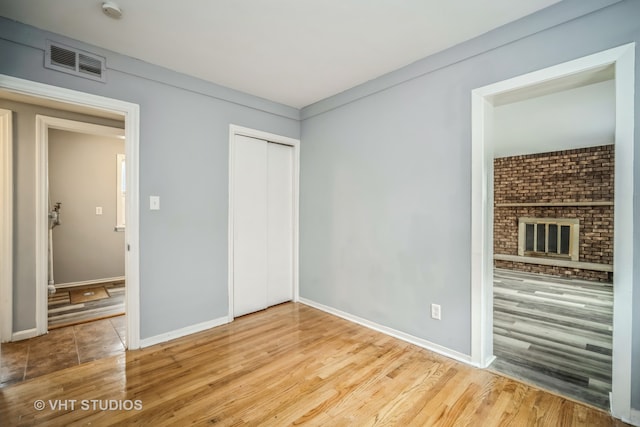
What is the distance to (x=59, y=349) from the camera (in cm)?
248

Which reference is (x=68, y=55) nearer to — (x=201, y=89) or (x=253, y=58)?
(x=201, y=89)

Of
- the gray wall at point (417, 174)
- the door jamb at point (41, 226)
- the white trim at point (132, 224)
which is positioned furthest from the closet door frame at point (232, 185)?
the door jamb at point (41, 226)

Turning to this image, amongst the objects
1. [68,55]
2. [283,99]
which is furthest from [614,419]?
[68,55]

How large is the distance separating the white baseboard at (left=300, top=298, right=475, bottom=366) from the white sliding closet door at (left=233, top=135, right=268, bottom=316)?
0.78m

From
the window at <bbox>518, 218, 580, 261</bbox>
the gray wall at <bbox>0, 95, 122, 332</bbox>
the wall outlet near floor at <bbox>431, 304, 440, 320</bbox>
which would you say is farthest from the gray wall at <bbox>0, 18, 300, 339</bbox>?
the window at <bbox>518, 218, 580, 261</bbox>

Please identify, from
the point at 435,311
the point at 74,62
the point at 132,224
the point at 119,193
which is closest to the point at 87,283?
the point at 119,193

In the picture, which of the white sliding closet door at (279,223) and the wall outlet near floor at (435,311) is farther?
the white sliding closet door at (279,223)

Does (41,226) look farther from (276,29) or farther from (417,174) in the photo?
(417,174)

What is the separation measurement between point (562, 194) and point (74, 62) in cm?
766

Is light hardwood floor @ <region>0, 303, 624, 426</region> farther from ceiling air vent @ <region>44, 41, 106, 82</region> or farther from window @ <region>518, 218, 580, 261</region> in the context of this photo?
window @ <region>518, 218, 580, 261</region>

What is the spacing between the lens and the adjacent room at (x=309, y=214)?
1.77 m

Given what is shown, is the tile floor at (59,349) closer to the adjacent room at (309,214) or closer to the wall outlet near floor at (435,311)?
the adjacent room at (309,214)

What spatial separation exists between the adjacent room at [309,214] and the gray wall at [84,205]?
756 millimetres

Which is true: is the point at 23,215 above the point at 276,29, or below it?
below
